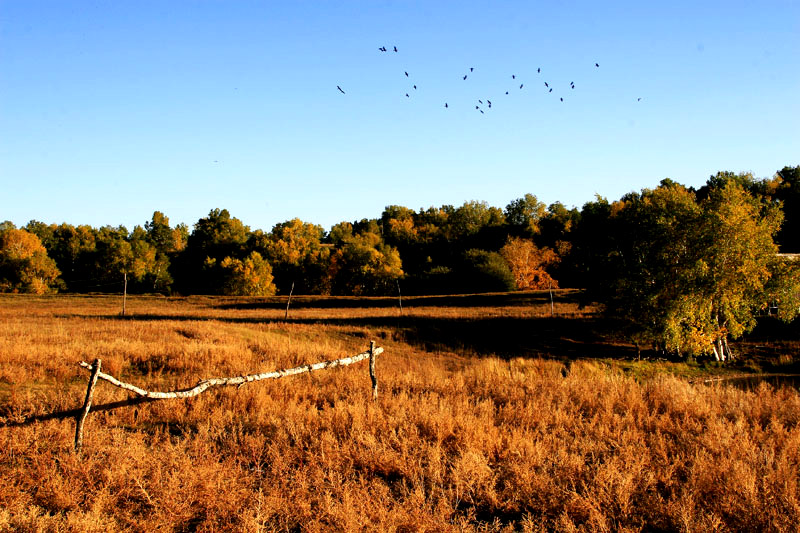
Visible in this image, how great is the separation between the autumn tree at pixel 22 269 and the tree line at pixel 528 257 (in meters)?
0.22

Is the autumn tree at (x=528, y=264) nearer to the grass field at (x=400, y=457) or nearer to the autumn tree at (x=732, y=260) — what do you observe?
the autumn tree at (x=732, y=260)

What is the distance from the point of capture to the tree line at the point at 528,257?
30.3 metres

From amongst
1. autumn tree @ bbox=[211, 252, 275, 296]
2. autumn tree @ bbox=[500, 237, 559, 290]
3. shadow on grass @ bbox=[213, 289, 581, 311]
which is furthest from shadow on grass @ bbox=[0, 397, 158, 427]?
autumn tree @ bbox=[211, 252, 275, 296]

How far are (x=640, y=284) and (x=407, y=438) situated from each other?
28274 millimetres

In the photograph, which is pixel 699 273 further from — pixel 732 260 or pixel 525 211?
pixel 525 211

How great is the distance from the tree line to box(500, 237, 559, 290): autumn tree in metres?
0.24

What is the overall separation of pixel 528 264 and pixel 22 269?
8750cm

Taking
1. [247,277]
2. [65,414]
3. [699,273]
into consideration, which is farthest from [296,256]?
[65,414]

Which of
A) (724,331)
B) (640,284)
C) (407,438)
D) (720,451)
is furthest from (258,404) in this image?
(724,331)

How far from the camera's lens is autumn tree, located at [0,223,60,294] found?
3413 inches

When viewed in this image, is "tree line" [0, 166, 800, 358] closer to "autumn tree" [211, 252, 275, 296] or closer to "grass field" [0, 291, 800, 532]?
"autumn tree" [211, 252, 275, 296]

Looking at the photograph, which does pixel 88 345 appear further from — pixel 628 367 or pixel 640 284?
pixel 640 284

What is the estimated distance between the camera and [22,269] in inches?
3425

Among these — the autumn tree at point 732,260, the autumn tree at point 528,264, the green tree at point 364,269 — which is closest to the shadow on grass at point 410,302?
the autumn tree at point 528,264
